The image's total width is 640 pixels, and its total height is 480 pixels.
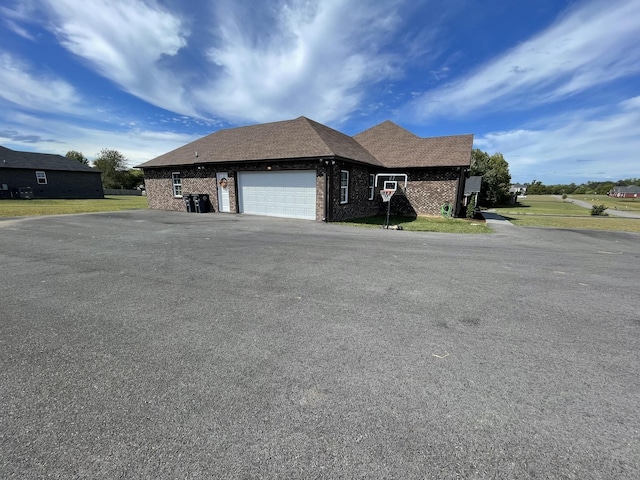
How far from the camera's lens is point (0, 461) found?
172 centimetres

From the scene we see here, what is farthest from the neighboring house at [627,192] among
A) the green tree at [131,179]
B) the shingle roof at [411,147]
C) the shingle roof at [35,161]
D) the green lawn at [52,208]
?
the green tree at [131,179]

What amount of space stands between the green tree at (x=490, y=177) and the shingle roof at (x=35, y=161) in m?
51.0

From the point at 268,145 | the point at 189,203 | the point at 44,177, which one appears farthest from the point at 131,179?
the point at 268,145

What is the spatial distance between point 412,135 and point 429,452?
73.8ft

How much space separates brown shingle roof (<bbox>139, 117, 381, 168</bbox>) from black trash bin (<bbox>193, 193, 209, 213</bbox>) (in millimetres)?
2133

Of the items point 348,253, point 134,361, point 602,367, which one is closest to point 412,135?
point 348,253

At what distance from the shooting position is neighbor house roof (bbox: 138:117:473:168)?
1497cm

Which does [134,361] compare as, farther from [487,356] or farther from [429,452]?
[487,356]

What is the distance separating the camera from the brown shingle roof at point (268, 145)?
14508mm

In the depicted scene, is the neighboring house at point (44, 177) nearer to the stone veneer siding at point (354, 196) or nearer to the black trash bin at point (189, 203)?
the black trash bin at point (189, 203)

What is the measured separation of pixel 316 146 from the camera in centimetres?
1418


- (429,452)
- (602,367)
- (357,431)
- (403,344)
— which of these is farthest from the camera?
(403,344)

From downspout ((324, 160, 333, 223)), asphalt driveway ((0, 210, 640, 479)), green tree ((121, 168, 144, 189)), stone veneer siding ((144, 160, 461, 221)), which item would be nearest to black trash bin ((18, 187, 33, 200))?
stone veneer siding ((144, 160, 461, 221))

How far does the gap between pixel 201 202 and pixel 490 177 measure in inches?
1314
